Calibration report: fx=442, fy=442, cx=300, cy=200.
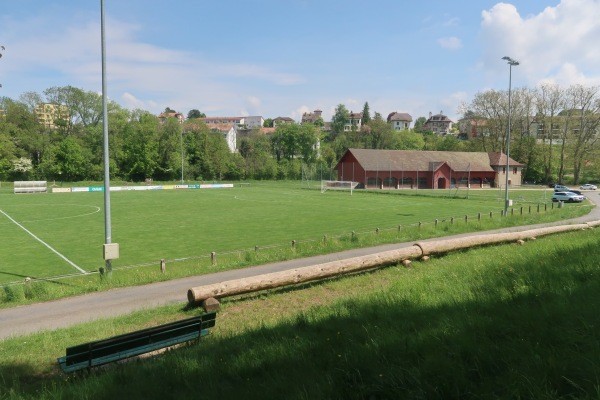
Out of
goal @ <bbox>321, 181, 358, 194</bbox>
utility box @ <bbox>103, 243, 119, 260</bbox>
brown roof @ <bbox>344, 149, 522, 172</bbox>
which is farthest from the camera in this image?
brown roof @ <bbox>344, 149, 522, 172</bbox>

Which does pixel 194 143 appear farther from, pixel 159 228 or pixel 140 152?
pixel 159 228

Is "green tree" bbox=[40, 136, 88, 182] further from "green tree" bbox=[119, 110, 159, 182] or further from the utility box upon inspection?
the utility box

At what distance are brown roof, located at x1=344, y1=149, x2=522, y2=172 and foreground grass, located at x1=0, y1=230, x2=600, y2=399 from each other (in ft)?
227


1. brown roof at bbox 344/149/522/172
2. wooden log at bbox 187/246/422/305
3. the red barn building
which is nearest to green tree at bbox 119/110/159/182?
the red barn building

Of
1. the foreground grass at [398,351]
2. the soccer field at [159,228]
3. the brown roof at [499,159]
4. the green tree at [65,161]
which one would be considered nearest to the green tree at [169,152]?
the green tree at [65,161]

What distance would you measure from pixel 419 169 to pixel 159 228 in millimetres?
58182

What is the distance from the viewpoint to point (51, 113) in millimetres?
93938

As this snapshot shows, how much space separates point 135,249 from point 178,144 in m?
75.5

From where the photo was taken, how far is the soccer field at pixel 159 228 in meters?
20.2

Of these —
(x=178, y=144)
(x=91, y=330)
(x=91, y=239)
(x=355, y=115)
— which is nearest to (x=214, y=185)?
(x=178, y=144)

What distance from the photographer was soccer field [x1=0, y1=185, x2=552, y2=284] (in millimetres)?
20170

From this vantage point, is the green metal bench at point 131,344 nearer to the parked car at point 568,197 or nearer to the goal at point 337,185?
the parked car at point 568,197

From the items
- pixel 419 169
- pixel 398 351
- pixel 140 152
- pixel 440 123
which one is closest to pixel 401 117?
pixel 440 123

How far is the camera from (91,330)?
9344 mm
